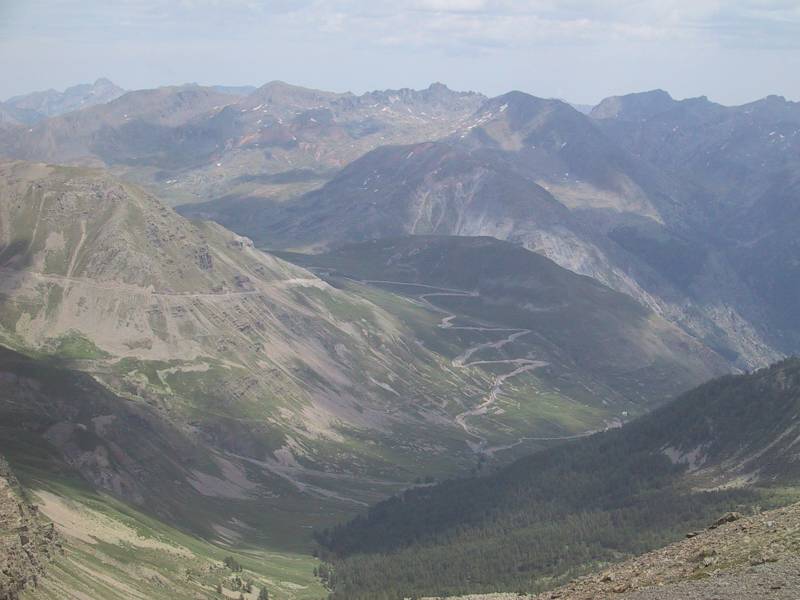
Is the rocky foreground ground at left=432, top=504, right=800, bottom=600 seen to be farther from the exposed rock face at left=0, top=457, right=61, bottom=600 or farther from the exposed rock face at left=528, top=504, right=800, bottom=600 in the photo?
the exposed rock face at left=0, top=457, right=61, bottom=600

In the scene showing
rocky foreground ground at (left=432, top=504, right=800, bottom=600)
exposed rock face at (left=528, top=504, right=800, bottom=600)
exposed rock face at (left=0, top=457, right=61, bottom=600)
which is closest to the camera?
rocky foreground ground at (left=432, top=504, right=800, bottom=600)

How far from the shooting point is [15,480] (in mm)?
172875

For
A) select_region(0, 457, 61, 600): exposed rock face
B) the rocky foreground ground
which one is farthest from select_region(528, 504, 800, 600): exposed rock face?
select_region(0, 457, 61, 600): exposed rock face

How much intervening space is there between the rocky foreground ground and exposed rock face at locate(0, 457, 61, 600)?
6254 cm

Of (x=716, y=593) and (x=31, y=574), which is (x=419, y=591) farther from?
(x=716, y=593)

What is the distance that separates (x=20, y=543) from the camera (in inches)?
5089

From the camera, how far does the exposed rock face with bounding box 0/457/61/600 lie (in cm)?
11679

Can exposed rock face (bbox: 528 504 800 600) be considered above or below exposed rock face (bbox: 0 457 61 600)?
above

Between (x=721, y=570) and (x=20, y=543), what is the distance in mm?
90953

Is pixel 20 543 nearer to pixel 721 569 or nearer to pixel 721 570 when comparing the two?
pixel 721 569

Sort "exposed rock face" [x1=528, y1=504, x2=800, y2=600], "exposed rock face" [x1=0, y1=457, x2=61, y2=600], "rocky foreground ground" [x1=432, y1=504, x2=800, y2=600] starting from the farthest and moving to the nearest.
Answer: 1. "exposed rock face" [x1=0, y1=457, x2=61, y2=600]
2. "exposed rock face" [x1=528, y1=504, x2=800, y2=600]
3. "rocky foreground ground" [x1=432, y1=504, x2=800, y2=600]

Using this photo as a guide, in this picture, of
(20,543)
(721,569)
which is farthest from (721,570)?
(20,543)

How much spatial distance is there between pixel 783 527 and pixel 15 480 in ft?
436

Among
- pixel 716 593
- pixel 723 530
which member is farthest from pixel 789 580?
pixel 723 530
